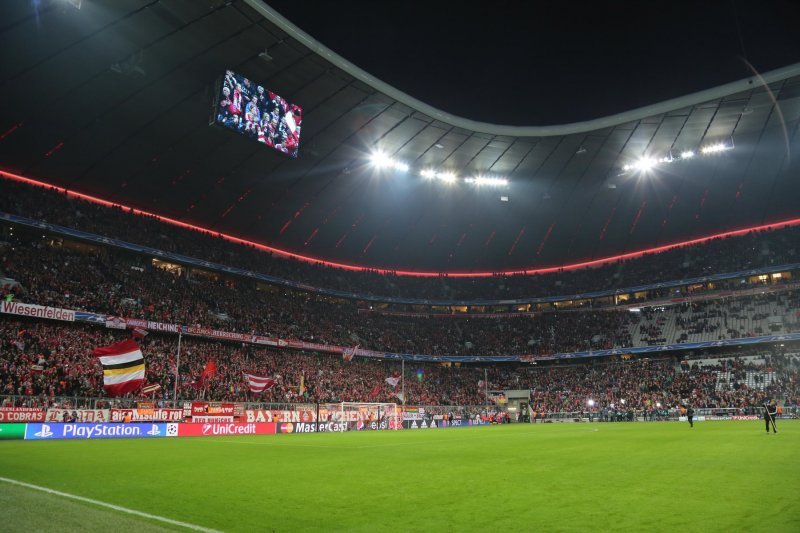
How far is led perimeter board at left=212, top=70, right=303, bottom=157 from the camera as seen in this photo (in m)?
31.6

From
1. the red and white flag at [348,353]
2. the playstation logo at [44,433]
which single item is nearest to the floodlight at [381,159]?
the red and white flag at [348,353]

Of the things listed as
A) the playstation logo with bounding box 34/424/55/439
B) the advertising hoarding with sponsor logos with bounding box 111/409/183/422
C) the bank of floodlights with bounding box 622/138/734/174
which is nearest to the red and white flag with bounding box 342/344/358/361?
the advertising hoarding with sponsor logos with bounding box 111/409/183/422

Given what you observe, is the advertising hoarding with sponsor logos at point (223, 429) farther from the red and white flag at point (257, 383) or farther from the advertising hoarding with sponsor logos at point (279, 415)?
the red and white flag at point (257, 383)

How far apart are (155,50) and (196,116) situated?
663 cm

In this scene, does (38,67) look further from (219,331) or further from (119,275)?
(219,331)

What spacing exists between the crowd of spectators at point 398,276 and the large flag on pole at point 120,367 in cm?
1596

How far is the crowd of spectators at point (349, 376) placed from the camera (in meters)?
30.6

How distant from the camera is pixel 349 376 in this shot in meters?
51.2

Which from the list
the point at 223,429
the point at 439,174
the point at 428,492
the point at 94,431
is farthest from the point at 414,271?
the point at 428,492

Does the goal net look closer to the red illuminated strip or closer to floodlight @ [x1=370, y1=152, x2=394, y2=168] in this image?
floodlight @ [x1=370, y1=152, x2=394, y2=168]

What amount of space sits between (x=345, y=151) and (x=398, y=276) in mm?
27079

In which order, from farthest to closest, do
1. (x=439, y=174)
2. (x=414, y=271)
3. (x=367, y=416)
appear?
(x=414, y=271)
(x=439, y=174)
(x=367, y=416)

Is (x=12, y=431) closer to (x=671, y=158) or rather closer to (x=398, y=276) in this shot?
(x=671, y=158)

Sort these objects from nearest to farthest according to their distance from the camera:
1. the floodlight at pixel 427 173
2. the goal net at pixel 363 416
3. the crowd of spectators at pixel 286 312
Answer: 1. the crowd of spectators at pixel 286 312
2. the goal net at pixel 363 416
3. the floodlight at pixel 427 173
